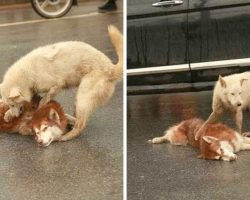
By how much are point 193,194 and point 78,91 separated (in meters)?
1.00

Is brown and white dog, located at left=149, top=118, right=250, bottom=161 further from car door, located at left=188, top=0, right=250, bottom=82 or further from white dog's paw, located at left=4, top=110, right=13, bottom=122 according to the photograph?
white dog's paw, located at left=4, top=110, right=13, bottom=122

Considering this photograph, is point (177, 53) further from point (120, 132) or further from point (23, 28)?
point (23, 28)

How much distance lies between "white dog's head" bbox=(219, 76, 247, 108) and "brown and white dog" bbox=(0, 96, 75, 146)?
41.8 inches

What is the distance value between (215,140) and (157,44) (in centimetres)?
62

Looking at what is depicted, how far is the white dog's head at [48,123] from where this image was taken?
340cm

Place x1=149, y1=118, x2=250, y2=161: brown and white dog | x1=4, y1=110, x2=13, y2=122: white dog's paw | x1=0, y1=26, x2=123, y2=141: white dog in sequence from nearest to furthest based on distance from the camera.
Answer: x1=149, y1=118, x2=250, y2=161: brown and white dog, x1=0, y1=26, x2=123, y2=141: white dog, x1=4, y1=110, x2=13, y2=122: white dog's paw

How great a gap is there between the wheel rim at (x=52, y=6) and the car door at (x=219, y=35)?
507 centimetres

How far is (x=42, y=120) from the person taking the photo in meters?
3.42

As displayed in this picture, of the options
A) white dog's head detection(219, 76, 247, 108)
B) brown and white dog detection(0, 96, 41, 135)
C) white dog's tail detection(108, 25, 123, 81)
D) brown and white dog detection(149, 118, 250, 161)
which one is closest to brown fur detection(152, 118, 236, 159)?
brown and white dog detection(149, 118, 250, 161)

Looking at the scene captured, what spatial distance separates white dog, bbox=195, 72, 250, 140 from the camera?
9.46ft

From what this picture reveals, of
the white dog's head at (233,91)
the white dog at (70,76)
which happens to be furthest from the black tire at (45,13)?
the white dog's head at (233,91)

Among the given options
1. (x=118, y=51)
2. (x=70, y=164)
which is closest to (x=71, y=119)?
(x=70, y=164)

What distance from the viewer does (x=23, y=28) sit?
24.1 feet

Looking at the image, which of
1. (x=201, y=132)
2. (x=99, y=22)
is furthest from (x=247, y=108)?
(x=99, y=22)
